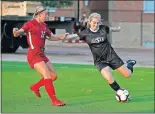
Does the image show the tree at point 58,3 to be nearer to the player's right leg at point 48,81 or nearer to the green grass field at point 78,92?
the green grass field at point 78,92

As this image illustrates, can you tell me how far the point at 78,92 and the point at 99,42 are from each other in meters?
1.82

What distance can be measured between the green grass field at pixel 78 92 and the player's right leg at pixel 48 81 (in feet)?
0.55

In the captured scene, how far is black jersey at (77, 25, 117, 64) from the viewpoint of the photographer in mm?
10406

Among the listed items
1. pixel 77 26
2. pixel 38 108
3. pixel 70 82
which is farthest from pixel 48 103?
pixel 77 26

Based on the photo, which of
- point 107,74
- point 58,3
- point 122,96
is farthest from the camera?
point 58,3

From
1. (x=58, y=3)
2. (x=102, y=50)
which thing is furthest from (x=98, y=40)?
(x=58, y=3)

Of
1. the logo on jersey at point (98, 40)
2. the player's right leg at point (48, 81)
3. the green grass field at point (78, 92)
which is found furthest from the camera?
the logo on jersey at point (98, 40)

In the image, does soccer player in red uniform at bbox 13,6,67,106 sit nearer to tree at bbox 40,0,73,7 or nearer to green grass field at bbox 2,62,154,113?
green grass field at bbox 2,62,154,113

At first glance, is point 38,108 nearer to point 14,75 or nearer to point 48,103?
point 48,103

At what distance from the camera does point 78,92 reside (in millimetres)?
11875

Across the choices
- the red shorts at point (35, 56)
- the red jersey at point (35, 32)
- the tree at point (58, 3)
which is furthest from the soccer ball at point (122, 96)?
the tree at point (58, 3)

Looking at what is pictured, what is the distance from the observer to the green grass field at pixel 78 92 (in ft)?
31.4

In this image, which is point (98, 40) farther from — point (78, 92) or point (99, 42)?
point (78, 92)

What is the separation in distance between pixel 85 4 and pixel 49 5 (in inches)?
303
